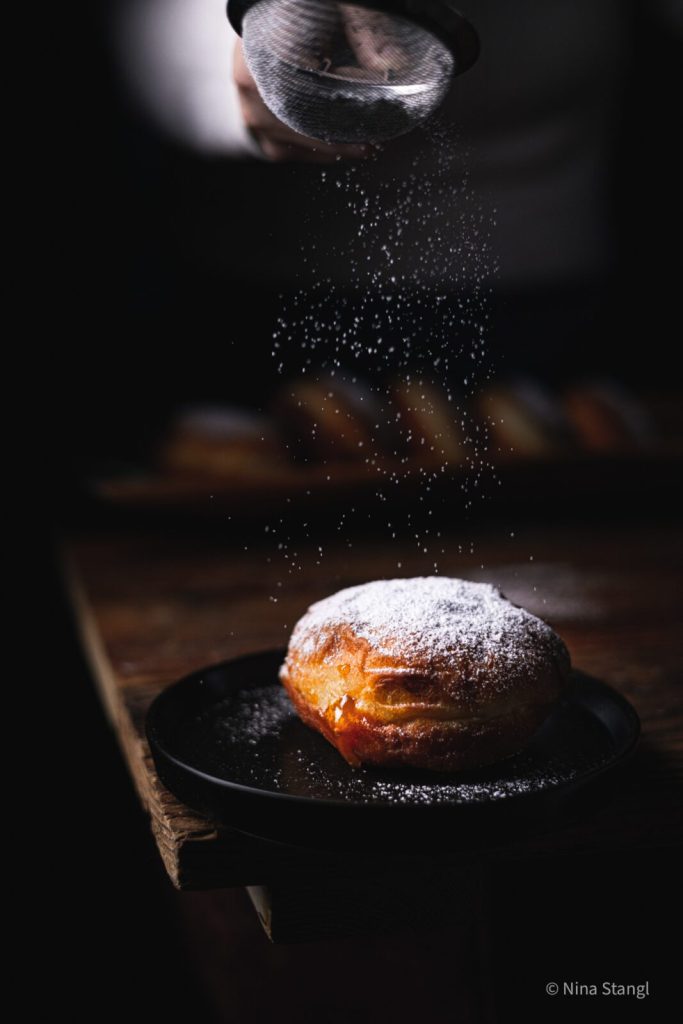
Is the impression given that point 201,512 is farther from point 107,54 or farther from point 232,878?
point 107,54

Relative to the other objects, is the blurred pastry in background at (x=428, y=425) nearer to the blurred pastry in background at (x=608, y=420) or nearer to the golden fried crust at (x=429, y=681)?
the blurred pastry in background at (x=608, y=420)

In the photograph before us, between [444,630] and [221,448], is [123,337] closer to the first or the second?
[221,448]

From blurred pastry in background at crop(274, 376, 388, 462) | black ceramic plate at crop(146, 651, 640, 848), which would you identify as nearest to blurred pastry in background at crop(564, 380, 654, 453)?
blurred pastry in background at crop(274, 376, 388, 462)

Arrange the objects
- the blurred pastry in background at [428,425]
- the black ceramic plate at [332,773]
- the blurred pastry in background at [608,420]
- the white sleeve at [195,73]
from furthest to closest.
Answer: the blurred pastry in background at [608,420] → the blurred pastry in background at [428,425] → the white sleeve at [195,73] → the black ceramic plate at [332,773]

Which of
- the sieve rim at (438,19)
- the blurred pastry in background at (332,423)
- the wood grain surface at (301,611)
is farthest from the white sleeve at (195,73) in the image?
the sieve rim at (438,19)

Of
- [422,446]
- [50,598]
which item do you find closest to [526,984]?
[422,446]

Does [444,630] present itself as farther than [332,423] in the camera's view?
No

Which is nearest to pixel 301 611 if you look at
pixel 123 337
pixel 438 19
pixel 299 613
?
pixel 299 613

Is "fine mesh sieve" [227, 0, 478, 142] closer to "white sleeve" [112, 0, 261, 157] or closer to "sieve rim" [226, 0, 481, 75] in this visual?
"sieve rim" [226, 0, 481, 75]
